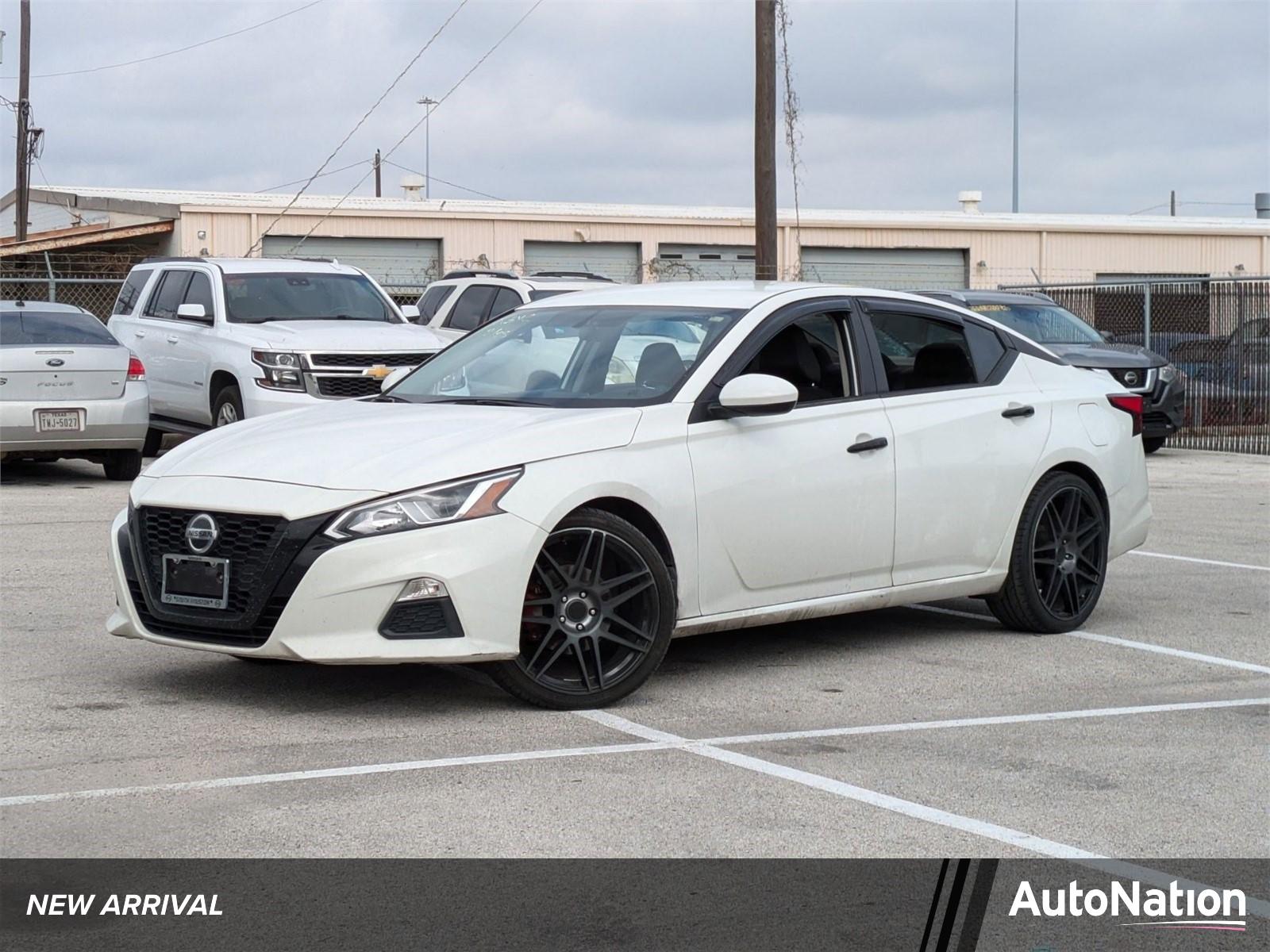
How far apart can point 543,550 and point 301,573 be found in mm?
878

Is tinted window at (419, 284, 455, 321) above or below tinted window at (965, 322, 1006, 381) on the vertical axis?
above

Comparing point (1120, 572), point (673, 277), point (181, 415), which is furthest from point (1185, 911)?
point (673, 277)

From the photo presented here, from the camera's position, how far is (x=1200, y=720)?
675cm

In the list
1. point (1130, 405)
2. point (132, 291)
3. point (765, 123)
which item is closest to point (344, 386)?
point (132, 291)

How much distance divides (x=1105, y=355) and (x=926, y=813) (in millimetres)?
15202

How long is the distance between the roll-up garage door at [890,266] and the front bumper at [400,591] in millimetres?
33242

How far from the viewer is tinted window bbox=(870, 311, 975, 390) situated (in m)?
8.06

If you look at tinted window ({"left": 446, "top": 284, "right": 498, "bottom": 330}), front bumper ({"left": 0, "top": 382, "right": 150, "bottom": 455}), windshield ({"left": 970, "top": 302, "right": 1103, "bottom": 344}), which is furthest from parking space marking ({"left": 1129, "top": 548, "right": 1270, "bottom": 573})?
tinted window ({"left": 446, "top": 284, "right": 498, "bottom": 330})

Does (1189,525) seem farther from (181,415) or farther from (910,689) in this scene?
(181,415)

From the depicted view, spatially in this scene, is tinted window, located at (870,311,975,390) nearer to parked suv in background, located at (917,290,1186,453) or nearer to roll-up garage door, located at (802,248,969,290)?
parked suv in background, located at (917,290,1186,453)

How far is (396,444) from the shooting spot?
6.66m

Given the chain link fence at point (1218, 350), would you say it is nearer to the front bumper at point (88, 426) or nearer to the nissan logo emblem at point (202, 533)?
the front bumper at point (88, 426)

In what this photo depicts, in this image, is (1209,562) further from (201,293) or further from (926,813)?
(201,293)

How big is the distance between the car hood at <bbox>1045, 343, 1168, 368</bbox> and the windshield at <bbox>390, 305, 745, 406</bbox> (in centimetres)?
1209
